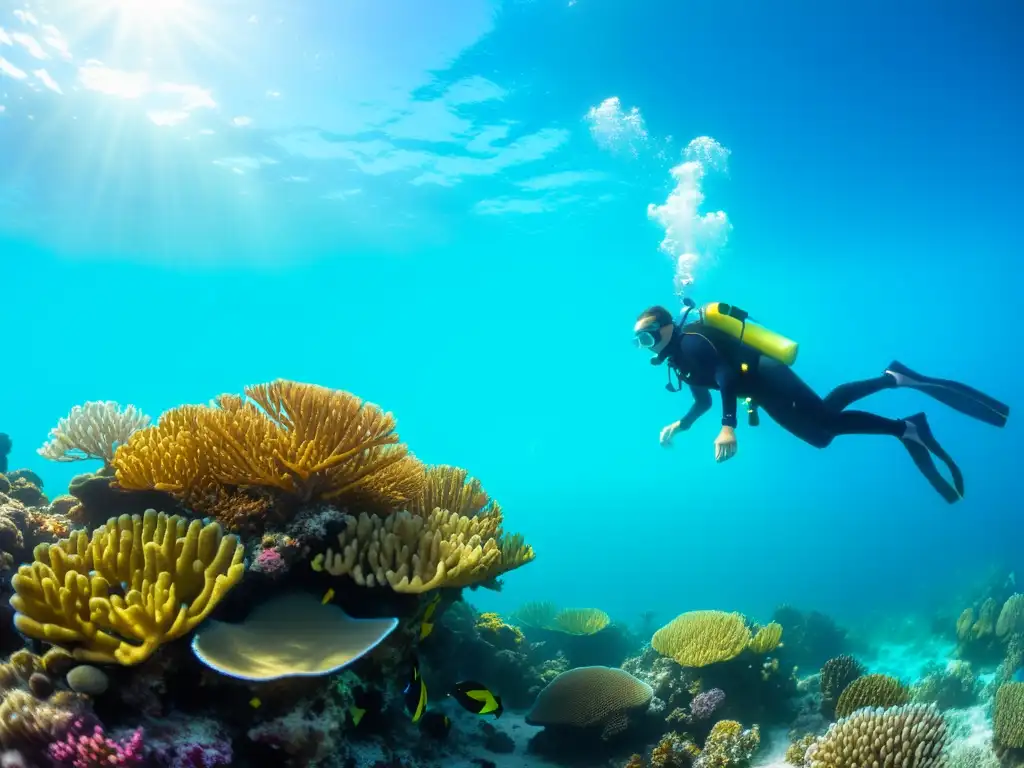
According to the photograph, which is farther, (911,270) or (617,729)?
(911,270)

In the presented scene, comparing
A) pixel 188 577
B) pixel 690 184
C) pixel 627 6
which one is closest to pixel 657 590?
pixel 690 184

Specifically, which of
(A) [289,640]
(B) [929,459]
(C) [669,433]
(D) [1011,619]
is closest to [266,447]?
(A) [289,640]

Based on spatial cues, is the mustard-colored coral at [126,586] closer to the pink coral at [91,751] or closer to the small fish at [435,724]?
the pink coral at [91,751]

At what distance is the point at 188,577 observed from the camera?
3691mm

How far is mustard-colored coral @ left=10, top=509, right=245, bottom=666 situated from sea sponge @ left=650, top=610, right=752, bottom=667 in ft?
19.8

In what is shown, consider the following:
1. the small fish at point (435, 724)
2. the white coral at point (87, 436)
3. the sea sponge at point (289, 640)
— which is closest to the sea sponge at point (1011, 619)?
the small fish at point (435, 724)

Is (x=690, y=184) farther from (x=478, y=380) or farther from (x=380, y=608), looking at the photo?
(x=478, y=380)

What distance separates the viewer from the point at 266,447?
4.32 m

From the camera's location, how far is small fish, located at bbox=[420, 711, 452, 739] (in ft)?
17.5

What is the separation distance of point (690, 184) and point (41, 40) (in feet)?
93.3

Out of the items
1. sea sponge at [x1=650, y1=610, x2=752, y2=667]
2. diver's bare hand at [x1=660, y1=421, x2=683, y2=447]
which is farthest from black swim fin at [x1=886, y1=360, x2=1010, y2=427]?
sea sponge at [x1=650, y1=610, x2=752, y2=667]

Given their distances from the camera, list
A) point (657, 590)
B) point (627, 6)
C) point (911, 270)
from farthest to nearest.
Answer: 1. point (657, 590)
2. point (911, 270)
3. point (627, 6)

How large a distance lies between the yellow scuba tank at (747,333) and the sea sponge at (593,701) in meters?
4.54

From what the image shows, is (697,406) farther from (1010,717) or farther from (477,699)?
(477,699)
